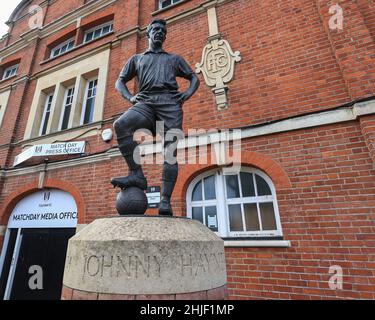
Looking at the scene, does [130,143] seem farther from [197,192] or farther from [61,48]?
[61,48]

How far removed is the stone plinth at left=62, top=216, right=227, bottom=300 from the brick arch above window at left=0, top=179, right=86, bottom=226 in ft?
11.9

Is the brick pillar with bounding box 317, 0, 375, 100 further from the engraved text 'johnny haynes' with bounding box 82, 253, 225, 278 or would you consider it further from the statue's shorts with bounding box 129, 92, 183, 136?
the engraved text 'johnny haynes' with bounding box 82, 253, 225, 278

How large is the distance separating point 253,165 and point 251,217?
840 mm

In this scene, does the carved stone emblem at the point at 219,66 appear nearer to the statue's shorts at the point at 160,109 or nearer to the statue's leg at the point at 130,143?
the statue's shorts at the point at 160,109

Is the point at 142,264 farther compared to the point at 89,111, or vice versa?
the point at 89,111

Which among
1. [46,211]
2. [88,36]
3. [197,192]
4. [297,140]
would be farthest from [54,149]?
A: [297,140]

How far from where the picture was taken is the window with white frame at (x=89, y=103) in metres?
6.12

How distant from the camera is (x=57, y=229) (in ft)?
17.4

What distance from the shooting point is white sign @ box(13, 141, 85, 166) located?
5441 mm

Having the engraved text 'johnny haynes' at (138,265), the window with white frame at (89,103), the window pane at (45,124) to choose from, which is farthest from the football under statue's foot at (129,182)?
the window pane at (45,124)

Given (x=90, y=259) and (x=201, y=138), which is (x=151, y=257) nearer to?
(x=90, y=259)

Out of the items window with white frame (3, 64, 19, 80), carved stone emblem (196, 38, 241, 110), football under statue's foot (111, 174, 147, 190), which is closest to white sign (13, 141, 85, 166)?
carved stone emblem (196, 38, 241, 110)

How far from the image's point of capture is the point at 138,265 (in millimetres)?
1387

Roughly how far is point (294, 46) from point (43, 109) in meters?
7.11
